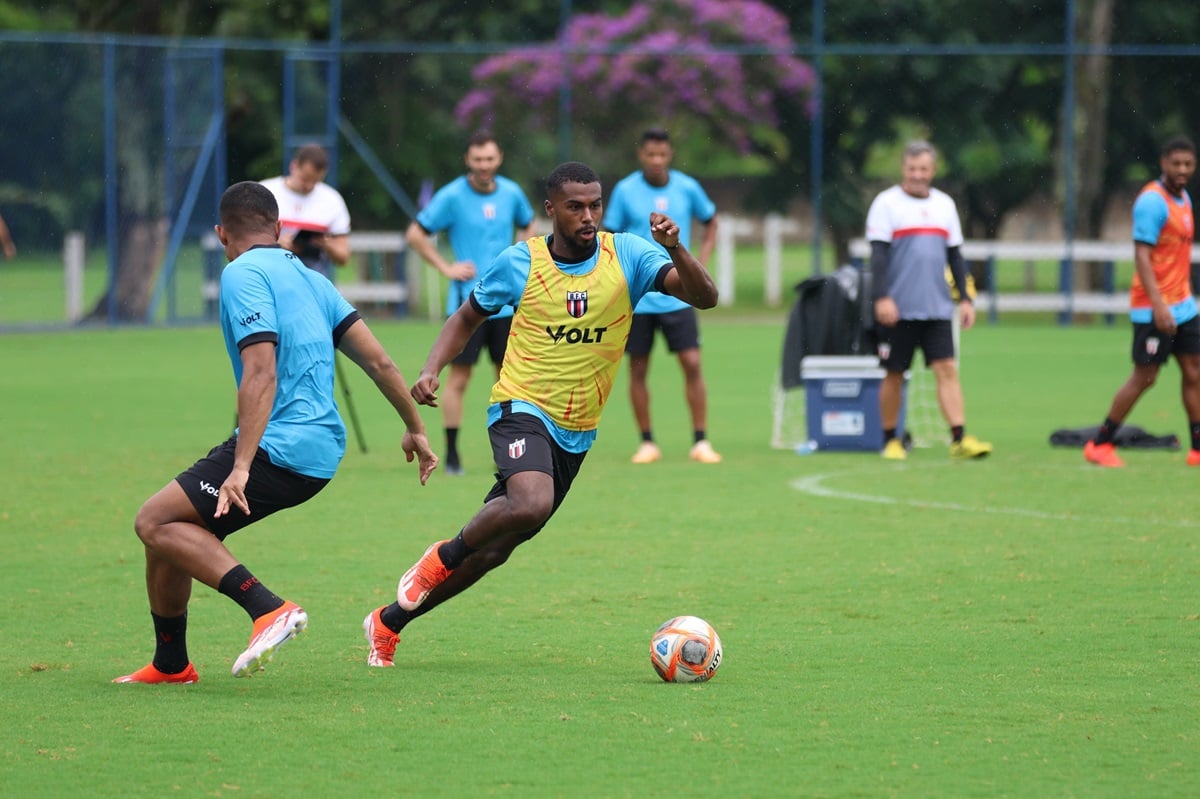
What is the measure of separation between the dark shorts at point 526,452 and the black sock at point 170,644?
1190 mm

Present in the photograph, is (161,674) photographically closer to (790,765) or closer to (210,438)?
(790,765)

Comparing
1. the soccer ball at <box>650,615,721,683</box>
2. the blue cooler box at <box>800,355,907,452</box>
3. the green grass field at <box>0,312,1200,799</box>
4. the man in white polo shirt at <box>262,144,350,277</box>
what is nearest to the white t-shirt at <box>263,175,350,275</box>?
the man in white polo shirt at <box>262,144,350,277</box>

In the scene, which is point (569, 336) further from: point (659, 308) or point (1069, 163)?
point (1069, 163)

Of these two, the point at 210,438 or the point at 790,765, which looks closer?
the point at 790,765

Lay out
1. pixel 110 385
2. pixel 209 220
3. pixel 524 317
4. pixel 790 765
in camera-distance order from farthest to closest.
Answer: pixel 209 220 < pixel 110 385 < pixel 524 317 < pixel 790 765

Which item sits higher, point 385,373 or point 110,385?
point 385,373

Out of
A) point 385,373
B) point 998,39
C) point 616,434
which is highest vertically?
point 998,39

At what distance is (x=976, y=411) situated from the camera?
17.4 m

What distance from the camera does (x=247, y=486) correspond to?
6398mm

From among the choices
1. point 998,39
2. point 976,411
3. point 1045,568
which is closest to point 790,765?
point 1045,568

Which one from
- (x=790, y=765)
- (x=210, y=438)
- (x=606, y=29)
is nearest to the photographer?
(x=790, y=765)

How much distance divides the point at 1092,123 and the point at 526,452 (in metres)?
25.3

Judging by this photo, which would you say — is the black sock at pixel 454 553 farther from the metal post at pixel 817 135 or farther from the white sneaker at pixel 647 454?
the metal post at pixel 817 135

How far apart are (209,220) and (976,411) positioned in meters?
14.8
